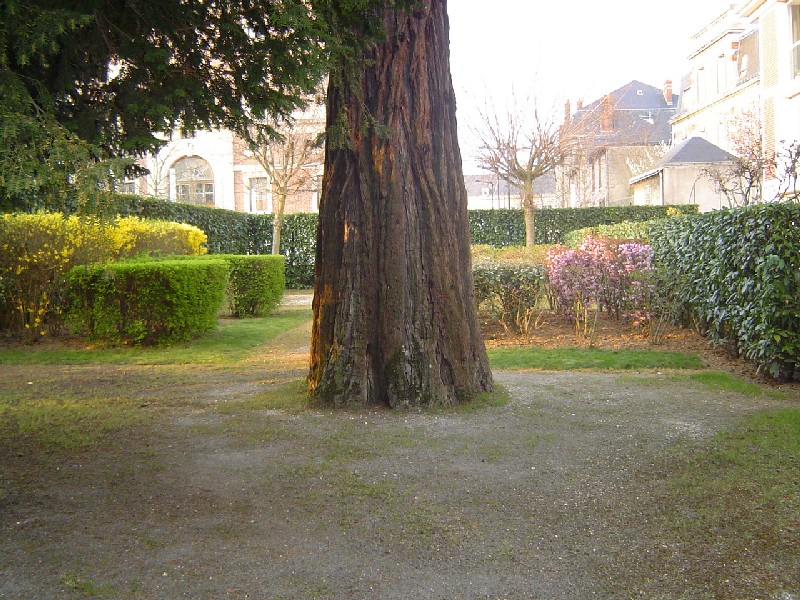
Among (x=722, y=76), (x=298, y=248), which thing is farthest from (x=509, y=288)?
(x=722, y=76)

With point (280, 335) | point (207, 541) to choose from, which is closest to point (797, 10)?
point (280, 335)

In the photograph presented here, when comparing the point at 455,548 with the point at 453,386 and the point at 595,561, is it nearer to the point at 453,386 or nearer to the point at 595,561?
the point at 595,561

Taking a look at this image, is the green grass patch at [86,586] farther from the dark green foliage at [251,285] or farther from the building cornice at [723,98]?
the building cornice at [723,98]

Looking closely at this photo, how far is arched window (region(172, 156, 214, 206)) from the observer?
34.7 meters

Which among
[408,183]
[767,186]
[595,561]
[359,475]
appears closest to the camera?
[595,561]

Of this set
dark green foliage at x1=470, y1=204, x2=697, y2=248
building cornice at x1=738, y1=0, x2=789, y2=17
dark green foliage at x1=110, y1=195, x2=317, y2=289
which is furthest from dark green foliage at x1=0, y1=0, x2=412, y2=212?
building cornice at x1=738, y1=0, x2=789, y2=17

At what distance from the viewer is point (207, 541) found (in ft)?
11.4

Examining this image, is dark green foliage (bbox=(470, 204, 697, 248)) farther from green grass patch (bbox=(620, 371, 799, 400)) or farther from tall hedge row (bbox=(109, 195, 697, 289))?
green grass patch (bbox=(620, 371, 799, 400))

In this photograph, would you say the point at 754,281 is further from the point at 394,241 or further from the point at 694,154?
the point at 694,154

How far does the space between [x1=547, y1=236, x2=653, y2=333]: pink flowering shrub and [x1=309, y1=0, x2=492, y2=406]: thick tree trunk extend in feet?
16.1

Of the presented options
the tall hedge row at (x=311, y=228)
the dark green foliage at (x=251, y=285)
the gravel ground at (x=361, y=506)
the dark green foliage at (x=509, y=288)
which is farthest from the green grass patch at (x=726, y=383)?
the tall hedge row at (x=311, y=228)

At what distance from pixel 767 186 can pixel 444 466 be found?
22347mm

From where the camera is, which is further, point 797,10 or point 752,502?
point 797,10

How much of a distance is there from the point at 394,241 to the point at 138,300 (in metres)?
5.56
